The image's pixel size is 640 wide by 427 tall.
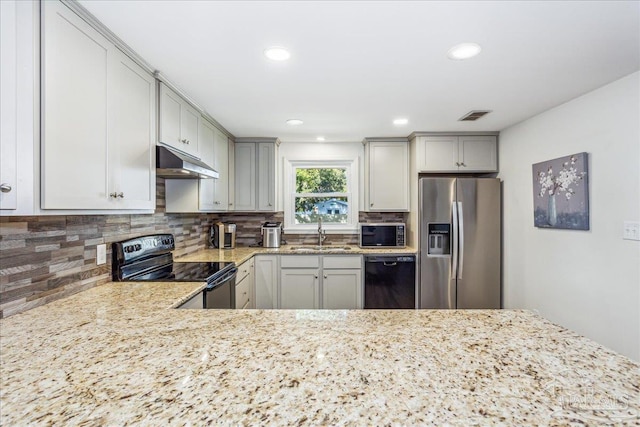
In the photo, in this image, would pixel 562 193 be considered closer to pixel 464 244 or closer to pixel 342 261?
pixel 464 244

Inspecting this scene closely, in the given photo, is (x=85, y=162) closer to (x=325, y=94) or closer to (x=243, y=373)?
(x=243, y=373)

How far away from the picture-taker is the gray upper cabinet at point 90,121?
3.80 ft

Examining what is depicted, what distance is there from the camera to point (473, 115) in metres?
2.89

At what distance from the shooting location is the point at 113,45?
1.55 metres

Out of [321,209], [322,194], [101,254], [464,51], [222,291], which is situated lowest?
[222,291]

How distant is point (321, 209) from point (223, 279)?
→ 2.08 meters

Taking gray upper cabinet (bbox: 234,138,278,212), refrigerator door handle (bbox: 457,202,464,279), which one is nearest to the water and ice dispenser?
refrigerator door handle (bbox: 457,202,464,279)

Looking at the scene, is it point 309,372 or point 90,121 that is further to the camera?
point 90,121

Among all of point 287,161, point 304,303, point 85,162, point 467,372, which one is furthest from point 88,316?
point 287,161

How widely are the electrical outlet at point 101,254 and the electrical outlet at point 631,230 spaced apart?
349cm

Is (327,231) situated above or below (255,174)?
below

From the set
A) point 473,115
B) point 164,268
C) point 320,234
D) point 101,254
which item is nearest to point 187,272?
point 164,268

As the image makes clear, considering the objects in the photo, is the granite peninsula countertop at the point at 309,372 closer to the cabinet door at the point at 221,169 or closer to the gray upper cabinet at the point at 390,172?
the cabinet door at the point at 221,169

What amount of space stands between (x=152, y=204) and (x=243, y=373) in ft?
4.85
